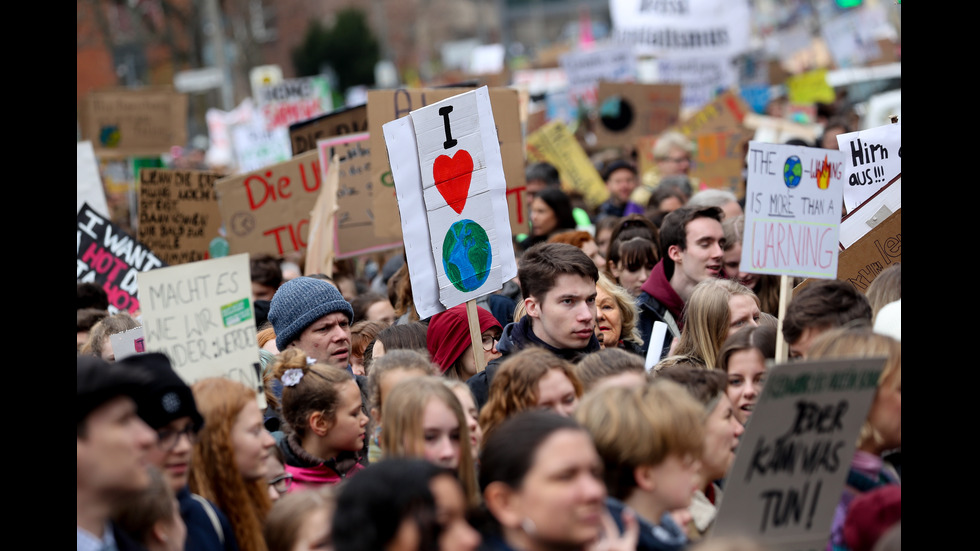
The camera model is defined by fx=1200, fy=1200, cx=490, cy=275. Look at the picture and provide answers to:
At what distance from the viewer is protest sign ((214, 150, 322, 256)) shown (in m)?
9.33

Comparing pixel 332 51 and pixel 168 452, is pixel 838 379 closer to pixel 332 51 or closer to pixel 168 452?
pixel 168 452

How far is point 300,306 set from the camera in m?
6.02

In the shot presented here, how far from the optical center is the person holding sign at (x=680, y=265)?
680 centimetres

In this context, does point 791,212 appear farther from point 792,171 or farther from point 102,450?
point 102,450

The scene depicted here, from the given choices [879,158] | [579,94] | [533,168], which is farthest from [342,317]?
[579,94]

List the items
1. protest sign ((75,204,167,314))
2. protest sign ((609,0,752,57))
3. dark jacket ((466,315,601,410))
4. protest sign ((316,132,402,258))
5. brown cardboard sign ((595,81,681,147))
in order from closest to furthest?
1. dark jacket ((466,315,601,410))
2. protest sign ((75,204,167,314))
3. protest sign ((316,132,402,258))
4. brown cardboard sign ((595,81,681,147))
5. protest sign ((609,0,752,57))

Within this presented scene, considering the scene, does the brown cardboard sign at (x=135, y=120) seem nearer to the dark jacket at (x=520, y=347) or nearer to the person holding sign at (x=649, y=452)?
the dark jacket at (x=520, y=347)

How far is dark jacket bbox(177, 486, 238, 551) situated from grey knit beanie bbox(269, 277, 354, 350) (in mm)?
2123

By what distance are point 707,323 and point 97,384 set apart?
3.34m

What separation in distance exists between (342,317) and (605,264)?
2530mm

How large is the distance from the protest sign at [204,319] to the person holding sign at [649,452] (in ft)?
5.43

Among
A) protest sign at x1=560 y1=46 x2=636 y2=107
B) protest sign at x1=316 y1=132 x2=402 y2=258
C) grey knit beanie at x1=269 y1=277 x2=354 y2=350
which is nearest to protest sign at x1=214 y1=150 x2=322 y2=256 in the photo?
protest sign at x1=316 y1=132 x2=402 y2=258

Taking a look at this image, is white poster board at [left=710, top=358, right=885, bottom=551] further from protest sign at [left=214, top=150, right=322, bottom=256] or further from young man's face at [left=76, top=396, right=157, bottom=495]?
protest sign at [left=214, top=150, right=322, bottom=256]

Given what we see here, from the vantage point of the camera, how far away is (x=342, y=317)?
612 centimetres
